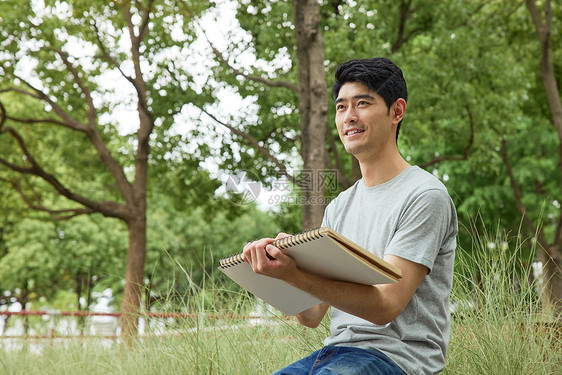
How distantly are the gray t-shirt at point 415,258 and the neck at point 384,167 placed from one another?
2.1 inches

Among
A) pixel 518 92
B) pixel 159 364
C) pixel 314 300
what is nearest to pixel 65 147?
pixel 518 92

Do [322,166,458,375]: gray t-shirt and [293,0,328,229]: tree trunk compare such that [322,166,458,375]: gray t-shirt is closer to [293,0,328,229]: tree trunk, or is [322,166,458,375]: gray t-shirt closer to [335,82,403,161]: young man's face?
[335,82,403,161]: young man's face

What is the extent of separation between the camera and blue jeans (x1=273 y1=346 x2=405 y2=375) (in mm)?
1834

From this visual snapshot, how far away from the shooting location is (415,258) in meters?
1.86

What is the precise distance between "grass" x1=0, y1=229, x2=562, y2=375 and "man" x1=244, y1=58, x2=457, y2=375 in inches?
54.0

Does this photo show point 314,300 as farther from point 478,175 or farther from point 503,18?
point 478,175

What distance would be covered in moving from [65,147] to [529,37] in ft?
35.0

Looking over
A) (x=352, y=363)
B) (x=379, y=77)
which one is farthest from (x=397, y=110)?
(x=352, y=363)

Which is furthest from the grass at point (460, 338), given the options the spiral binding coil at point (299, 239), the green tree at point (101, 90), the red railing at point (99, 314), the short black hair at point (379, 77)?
the green tree at point (101, 90)

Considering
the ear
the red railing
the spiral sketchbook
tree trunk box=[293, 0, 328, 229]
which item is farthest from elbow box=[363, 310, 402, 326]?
tree trunk box=[293, 0, 328, 229]

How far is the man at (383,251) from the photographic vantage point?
177cm

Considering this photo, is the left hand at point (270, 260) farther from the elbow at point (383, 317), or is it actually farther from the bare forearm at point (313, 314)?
the bare forearm at point (313, 314)

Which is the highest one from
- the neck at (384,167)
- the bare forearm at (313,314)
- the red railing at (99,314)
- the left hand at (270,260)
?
the neck at (384,167)

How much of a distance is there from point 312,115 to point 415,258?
17.3ft
